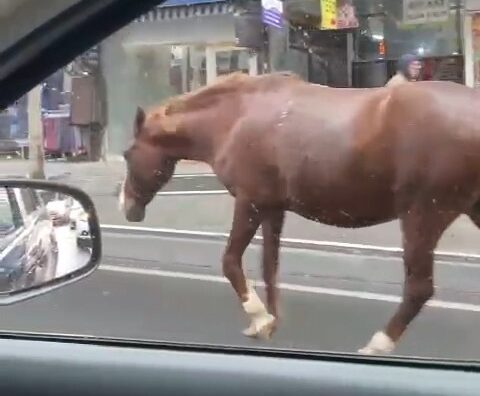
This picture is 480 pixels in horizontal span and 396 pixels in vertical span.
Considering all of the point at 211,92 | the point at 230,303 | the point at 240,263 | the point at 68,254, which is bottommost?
the point at 230,303

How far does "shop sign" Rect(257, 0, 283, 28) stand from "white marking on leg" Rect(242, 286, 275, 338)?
0.87m

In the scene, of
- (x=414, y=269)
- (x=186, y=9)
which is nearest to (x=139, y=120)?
(x=186, y=9)

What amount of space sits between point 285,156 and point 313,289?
1065 mm

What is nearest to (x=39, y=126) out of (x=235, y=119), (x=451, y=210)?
(x=235, y=119)

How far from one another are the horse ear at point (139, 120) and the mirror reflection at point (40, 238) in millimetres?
732

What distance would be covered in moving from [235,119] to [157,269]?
1314 millimetres

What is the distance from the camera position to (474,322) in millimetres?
3303

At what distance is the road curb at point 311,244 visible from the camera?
3.01 meters

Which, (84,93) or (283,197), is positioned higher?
(84,93)

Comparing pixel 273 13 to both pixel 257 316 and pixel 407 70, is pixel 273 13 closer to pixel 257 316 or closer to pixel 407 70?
pixel 407 70

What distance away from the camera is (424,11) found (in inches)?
114

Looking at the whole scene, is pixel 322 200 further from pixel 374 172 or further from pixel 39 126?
pixel 39 126

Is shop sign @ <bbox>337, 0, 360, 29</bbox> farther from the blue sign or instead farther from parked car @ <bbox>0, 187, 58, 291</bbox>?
parked car @ <bbox>0, 187, 58, 291</bbox>

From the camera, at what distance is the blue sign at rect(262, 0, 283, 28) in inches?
118
